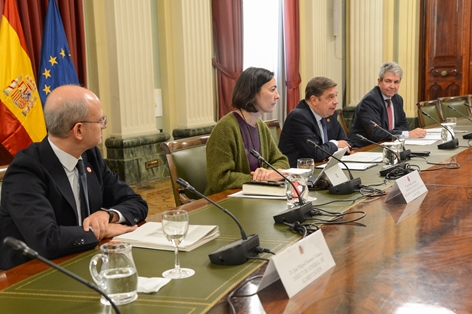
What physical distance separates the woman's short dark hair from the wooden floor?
135cm

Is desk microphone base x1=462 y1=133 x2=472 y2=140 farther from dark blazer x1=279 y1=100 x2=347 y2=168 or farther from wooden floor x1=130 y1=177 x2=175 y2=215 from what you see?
wooden floor x1=130 y1=177 x2=175 y2=215

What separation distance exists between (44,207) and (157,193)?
2.74 meters

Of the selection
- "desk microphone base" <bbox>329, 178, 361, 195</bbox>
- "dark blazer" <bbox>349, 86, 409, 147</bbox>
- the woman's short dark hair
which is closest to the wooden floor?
the woman's short dark hair

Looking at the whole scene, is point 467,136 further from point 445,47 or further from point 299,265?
point 445,47

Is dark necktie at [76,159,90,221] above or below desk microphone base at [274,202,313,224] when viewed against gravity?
above

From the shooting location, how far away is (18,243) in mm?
913

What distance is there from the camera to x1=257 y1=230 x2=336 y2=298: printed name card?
46.7 inches

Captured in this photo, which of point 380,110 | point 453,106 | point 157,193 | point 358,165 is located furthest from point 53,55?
point 453,106

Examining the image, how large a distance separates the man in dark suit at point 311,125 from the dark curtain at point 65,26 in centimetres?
161

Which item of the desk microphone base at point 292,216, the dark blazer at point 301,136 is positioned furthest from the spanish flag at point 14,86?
the desk microphone base at point 292,216

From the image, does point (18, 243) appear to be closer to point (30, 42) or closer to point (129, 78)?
point (30, 42)

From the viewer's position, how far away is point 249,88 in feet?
9.49

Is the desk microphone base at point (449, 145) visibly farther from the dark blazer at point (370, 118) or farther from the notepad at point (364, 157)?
the dark blazer at point (370, 118)

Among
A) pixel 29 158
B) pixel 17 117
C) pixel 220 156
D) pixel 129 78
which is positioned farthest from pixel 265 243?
pixel 129 78
